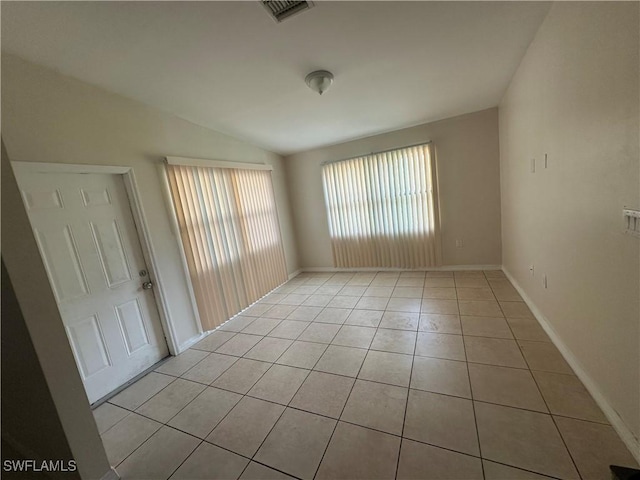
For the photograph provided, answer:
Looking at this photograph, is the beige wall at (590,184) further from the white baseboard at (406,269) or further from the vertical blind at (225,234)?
the vertical blind at (225,234)

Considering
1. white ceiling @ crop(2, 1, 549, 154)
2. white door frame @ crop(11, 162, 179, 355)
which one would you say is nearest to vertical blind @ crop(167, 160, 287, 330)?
white door frame @ crop(11, 162, 179, 355)

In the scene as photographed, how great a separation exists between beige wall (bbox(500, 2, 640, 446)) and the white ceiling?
498mm

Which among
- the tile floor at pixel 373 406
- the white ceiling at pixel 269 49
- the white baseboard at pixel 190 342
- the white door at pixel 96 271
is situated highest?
the white ceiling at pixel 269 49

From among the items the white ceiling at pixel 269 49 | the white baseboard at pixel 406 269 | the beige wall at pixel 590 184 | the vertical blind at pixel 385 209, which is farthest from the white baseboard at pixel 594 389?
the white ceiling at pixel 269 49

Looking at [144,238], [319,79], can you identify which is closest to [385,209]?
[319,79]

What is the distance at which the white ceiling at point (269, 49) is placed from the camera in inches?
58.7

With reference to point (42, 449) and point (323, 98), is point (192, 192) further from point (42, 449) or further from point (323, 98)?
point (42, 449)

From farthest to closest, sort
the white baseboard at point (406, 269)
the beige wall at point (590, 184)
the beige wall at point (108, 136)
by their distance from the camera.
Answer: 1. the white baseboard at point (406, 269)
2. the beige wall at point (108, 136)
3. the beige wall at point (590, 184)

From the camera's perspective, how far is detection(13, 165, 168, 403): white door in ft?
6.15

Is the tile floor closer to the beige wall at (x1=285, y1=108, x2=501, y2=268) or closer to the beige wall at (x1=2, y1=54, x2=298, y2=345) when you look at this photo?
the beige wall at (x1=2, y1=54, x2=298, y2=345)

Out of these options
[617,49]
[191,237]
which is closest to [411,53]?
[617,49]

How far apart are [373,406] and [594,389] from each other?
1389mm

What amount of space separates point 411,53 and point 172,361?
12.4ft

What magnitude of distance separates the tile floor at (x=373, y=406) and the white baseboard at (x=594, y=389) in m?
0.04
